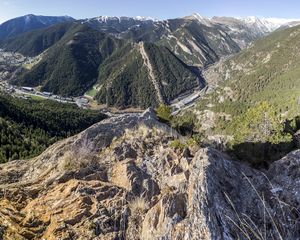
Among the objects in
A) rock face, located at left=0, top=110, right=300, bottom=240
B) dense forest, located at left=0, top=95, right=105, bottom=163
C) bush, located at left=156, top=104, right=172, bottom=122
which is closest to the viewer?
rock face, located at left=0, top=110, right=300, bottom=240

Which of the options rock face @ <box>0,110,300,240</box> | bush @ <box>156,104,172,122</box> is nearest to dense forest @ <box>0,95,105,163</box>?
bush @ <box>156,104,172,122</box>

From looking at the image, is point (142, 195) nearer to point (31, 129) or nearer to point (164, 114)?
point (164, 114)

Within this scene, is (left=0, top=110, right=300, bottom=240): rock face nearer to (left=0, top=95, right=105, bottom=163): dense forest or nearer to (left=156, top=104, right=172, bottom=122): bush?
(left=156, top=104, right=172, bottom=122): bush

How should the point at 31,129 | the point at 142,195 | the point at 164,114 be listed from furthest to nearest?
the point at 31,129
the point at 164,114
the point at 142,195

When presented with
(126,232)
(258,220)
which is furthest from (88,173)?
(258,220)

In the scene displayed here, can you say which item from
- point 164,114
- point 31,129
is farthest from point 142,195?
point 31,129

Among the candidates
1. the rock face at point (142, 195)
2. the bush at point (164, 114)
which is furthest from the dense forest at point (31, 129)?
the rock face at point (142, 195)

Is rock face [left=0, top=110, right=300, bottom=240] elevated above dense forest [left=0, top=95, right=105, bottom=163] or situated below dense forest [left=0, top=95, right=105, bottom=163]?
above
